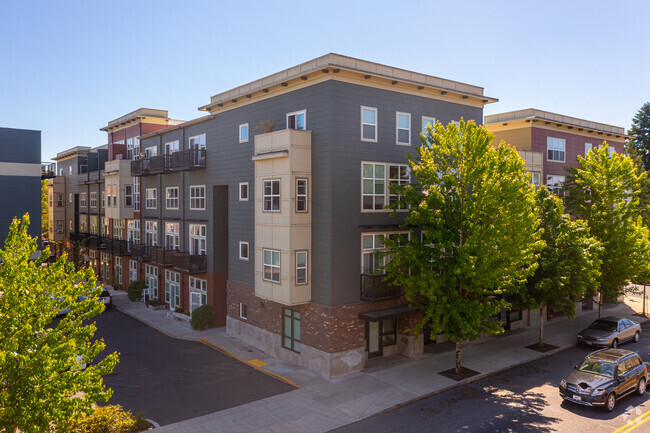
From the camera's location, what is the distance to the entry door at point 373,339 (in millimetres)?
22484

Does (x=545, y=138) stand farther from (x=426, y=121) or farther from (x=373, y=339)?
(x=373, y=339)

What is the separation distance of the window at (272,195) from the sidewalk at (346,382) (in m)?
7.78

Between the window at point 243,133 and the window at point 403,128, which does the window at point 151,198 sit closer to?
the window at point 243,133

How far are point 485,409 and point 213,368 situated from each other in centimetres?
1249

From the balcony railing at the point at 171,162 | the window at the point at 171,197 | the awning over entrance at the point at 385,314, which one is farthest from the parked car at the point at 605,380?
the window at the point at 171,197

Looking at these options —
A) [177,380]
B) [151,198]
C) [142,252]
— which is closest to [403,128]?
[177,380]

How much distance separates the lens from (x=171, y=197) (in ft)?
112

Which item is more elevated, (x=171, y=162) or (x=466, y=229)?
(x=171, y=162)

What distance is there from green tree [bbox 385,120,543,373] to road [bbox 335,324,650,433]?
256 centimetres

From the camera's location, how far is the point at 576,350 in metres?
25.5

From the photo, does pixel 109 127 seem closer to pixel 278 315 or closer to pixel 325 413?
pixel 278 315

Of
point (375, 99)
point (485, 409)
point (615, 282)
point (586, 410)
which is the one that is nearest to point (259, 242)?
point (375, 99)

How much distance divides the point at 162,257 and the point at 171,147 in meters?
8.23

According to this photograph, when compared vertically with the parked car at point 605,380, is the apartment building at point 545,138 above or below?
above
